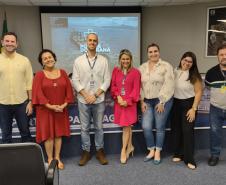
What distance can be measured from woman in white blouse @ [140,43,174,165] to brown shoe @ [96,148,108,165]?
1.81 feet

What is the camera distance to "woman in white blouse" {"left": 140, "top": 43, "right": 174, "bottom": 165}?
9.71 feet

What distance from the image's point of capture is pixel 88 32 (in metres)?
6.71

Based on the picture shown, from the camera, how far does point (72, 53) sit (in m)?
6.74

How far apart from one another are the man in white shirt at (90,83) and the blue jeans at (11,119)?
593 millimetres

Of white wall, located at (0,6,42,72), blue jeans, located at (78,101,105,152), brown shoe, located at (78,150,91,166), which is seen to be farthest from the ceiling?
brown shoe, located at (78,150,91,166)

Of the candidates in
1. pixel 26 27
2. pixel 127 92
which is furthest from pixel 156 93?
pixel 26 27

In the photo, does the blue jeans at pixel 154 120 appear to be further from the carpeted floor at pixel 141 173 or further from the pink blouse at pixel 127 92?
the carpeted floor at pixel 141 173

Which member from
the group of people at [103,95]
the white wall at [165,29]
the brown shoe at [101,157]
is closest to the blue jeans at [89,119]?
the group of people at [103,95]

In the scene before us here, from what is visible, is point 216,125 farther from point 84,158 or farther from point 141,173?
point 84,158

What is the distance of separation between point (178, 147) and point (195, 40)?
4.26 meters

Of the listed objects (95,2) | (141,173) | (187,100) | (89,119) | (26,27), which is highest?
(95,2)

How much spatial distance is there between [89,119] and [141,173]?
82 centimetres

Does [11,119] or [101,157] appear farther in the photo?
[101,157]

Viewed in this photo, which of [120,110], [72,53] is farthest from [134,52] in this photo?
[120,110]
